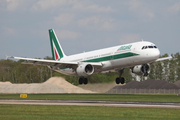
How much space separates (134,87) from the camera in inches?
4067

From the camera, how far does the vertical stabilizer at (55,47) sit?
233 feet

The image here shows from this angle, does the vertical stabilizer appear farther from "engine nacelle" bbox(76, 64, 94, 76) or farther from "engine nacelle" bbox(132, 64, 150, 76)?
"engine nacelle" bbox(132, 64, 150, 76)

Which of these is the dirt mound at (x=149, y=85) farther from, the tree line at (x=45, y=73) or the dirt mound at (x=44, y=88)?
the dirt mound at (x=44, y=88)

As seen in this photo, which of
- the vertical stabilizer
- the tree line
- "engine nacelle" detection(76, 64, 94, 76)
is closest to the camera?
"engine nacelle" detection(76, 64, 94, 76)

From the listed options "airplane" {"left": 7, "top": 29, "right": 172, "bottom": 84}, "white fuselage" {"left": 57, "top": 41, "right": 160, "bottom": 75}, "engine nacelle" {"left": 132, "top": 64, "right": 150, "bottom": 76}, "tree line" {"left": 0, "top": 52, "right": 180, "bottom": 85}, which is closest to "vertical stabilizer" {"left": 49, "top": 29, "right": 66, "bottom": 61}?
"airplane" {"left": 7, "top": 29, "right": 172, "bottom": 84}

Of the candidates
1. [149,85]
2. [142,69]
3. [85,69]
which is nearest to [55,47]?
[85,69]

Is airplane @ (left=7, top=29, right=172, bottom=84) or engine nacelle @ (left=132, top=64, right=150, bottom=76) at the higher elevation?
airplane @ (left=7, top=29, right=172, bottom=84)

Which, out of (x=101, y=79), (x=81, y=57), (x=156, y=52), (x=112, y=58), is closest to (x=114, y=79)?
(x=101, y=79)

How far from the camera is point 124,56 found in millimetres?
49906

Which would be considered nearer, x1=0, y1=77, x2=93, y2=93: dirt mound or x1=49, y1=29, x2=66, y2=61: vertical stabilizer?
x1=49, y1=29, x2=66, y2=61: vertical stabilizer

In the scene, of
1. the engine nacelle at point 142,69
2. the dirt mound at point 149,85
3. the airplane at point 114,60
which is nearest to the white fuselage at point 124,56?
the airplane at point 114,60

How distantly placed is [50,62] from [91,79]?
14.5m

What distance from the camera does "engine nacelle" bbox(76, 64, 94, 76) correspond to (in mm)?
53156

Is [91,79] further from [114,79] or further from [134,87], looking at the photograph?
[134,87]
